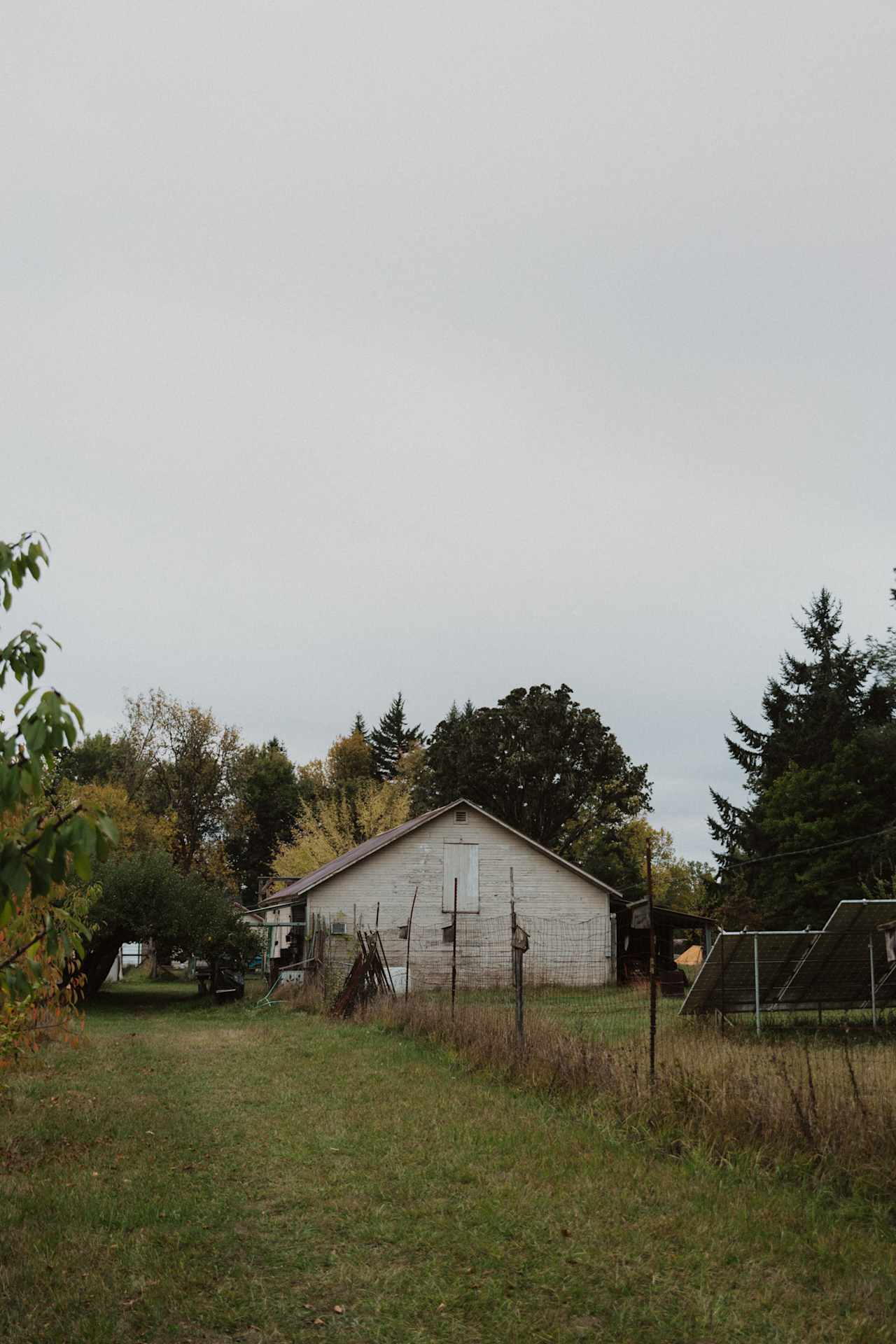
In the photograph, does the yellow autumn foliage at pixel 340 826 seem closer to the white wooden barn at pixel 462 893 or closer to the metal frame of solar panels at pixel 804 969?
the white wooden barn at pixel 462 893

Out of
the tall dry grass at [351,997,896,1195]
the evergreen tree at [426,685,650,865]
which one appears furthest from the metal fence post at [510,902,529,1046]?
the evergreen tree at [426,685,650,865]

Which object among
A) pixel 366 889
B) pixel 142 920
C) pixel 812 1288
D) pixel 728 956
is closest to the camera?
pixel 812 1288

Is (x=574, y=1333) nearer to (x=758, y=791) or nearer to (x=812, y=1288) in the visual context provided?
(x=812, y=1288)

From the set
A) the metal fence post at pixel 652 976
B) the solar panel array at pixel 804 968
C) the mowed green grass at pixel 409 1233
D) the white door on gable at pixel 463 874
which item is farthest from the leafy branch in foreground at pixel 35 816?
the white door on gable at pixel 463 874

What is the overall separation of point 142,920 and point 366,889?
25.5 ft

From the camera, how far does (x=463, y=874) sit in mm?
33312

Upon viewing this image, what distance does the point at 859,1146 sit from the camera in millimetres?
7047

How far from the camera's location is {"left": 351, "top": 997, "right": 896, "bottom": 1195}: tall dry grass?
7.12 m

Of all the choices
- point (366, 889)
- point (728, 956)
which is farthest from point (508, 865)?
point (728, 956)

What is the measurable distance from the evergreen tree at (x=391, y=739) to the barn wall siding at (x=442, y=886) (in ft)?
154

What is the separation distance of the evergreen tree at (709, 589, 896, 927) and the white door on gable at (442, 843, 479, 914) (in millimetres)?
10992

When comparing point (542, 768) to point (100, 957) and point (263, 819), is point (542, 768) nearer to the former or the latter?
point (100, 957)

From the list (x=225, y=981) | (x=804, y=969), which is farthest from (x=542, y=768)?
(x=804, y=969)

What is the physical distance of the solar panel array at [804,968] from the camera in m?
16.1
